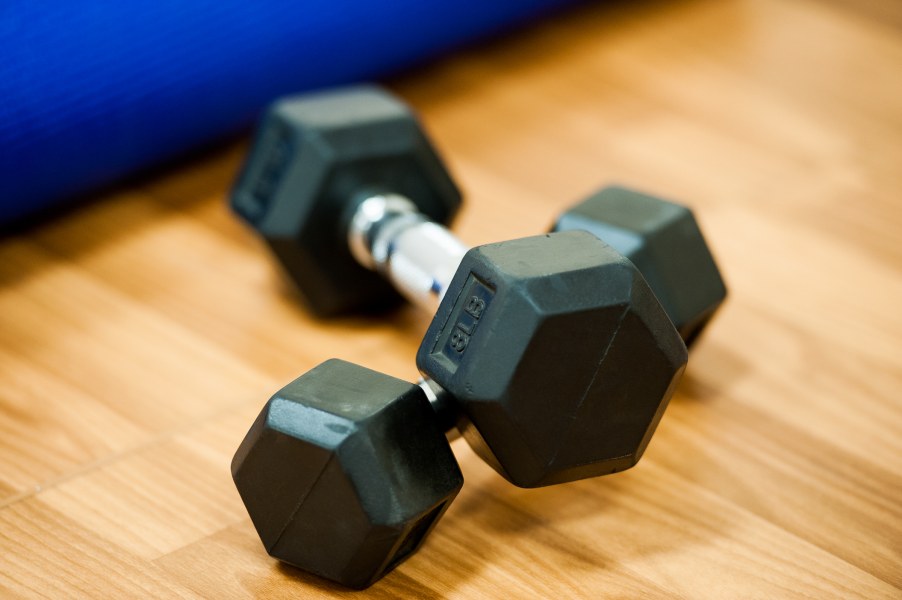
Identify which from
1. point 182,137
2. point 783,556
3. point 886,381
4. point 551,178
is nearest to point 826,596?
point 783,556

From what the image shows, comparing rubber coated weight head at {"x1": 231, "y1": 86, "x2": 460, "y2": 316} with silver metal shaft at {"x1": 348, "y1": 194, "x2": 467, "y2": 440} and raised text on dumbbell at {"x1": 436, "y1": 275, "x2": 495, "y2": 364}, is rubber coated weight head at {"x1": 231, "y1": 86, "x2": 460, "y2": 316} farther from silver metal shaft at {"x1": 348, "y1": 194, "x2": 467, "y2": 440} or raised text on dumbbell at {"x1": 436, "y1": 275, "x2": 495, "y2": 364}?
raised text on dumbbell at {"x1": 436, "y1": 275, "x2": 495, "y2": 364}

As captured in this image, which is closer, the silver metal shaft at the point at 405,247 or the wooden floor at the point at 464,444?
the wooden floor at the point at 464,444

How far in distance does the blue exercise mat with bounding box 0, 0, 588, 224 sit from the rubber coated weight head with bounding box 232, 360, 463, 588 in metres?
0.42

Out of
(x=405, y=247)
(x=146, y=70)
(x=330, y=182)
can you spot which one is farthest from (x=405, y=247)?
(x=146, y=70)

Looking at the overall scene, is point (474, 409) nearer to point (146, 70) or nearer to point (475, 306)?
point (475, 306)

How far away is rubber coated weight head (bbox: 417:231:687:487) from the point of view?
2.06 ft

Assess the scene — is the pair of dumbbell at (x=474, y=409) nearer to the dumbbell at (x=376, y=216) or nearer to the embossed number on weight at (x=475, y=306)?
the embossed number on weight at (x=475, y=306)

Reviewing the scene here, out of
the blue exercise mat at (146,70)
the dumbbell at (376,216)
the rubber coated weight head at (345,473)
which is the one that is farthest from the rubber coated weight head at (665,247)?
the blue exercise mat at (146,70)

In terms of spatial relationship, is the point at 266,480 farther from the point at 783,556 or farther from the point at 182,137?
the point at 182,137

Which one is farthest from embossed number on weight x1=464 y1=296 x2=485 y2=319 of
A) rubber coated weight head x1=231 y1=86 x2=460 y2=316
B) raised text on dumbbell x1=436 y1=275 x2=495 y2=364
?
rubber coated weight head x1=231 y1=86 x2=460 y2=316

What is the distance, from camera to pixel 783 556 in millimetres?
709

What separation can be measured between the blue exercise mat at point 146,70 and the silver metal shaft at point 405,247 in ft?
0.85

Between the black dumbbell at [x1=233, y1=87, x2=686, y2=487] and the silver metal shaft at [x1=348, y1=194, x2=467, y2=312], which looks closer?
the black dumbbell at [x1=233, y1=87, x2=686, y2=487]

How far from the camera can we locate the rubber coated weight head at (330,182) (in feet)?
2.95
